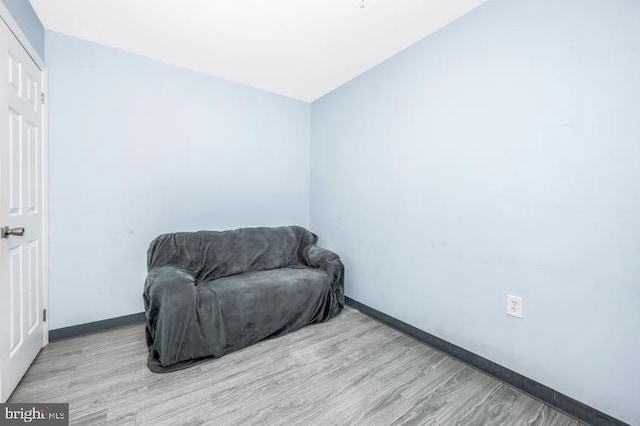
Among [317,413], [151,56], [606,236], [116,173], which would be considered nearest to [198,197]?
[116,173]

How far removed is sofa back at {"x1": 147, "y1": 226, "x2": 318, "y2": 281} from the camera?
2.26m

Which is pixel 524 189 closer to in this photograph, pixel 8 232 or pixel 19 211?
pixel 8 232

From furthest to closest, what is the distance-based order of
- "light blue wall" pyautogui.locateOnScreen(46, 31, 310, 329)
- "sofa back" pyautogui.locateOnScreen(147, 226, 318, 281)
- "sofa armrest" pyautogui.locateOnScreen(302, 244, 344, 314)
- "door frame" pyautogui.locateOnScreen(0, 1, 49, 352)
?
"sofa armrest" pyautogui.locateOnScreen(302, 244, 344, 314), "sofa back" pyautogui.locateOnScreen(147, 226, 318, 281), "light blue wall" pyautogui.locateOnScreen(46, 31, 310, 329), "door frame" pyautogui.locateOnScreen(0, 1, 49, 352)

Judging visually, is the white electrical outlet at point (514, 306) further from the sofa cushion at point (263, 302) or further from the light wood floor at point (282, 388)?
the sofa cushion at point (263, 302)

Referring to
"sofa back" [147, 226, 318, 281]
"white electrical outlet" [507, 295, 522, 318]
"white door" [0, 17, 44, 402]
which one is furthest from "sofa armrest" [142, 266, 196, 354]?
"white electrical outlet" [507, 295, 522, 318]

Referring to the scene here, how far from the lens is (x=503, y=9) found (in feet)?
5.22

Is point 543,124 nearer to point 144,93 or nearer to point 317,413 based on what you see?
point 317,413

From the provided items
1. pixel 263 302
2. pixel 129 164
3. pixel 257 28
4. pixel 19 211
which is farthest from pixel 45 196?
pixel 257 28

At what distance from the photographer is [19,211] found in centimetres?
154

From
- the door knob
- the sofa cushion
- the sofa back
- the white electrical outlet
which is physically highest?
the door knob

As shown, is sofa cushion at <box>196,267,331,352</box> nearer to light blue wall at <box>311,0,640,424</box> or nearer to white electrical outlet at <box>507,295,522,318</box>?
light blue wall at <box>311,0,640,424</box>

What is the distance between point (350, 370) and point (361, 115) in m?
2.21

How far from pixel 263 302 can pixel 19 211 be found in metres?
1.59

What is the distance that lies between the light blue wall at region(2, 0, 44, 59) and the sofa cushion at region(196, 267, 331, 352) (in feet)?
6.35
